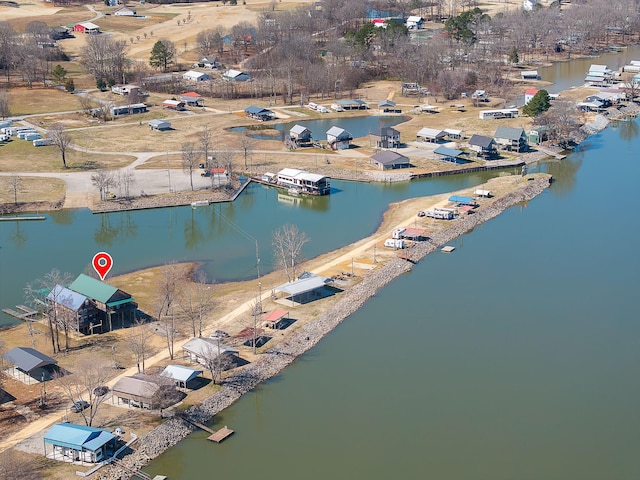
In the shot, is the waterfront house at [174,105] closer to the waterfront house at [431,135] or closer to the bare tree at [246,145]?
the bare tree at [246,145]

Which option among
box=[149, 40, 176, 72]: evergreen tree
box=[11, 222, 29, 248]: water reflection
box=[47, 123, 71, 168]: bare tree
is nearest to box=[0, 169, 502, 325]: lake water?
box=[11, 222, 29, 248]: water reflection

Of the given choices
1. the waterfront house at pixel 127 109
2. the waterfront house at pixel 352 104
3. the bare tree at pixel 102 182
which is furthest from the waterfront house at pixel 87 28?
the bare tree at pixel 102 182

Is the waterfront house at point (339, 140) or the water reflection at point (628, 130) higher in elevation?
the waterfront house at point (339, 140)

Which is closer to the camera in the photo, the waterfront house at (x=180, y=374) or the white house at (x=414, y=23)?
the waterfront house at (x=180, y=374)

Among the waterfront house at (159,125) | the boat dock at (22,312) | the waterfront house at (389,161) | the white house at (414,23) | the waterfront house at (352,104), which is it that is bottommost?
the boat dock at (22,312)

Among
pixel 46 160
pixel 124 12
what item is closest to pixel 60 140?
pixel 46 160

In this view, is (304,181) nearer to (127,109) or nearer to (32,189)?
(32,189)

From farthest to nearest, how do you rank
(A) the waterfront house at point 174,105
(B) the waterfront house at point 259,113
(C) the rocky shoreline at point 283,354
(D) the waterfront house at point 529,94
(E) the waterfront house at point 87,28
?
1. (E) the waterfront house at point 87,28
2. (A) the waterfront house at point 174,105
3. (D) the waterfront house at point 529,94
4. (B) the waterfront house at point 259,113
5. (C) the rocky shoreline at point 283,354
